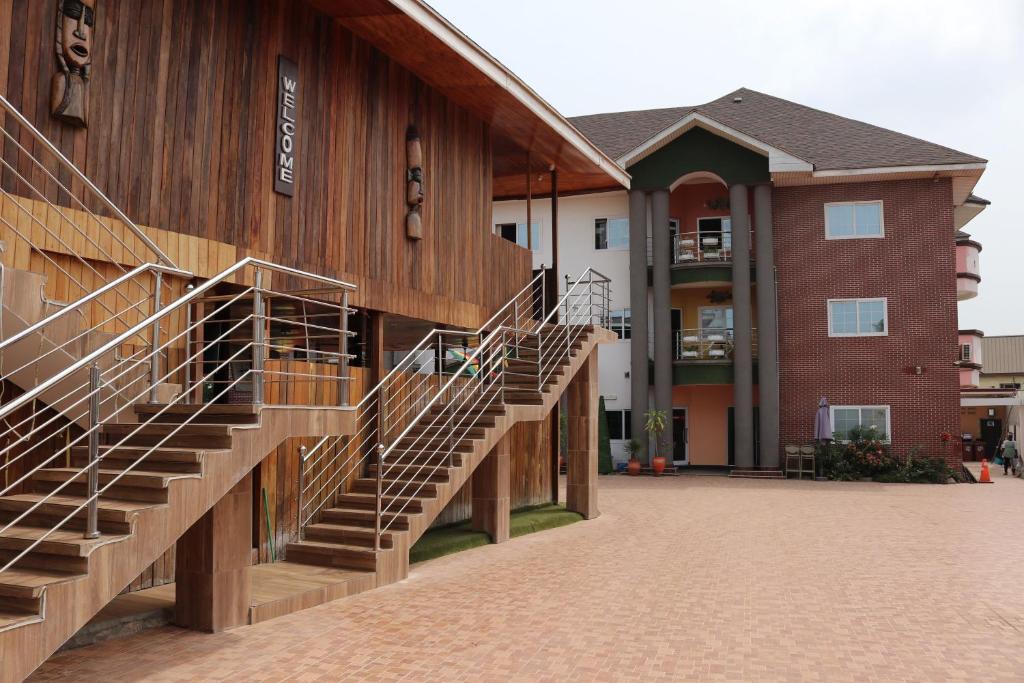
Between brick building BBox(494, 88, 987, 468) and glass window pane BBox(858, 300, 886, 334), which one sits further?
glass window pane BBox(858, 300, 886, 334)

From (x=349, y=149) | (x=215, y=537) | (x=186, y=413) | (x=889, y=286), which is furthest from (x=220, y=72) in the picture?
(x=889, y=286)

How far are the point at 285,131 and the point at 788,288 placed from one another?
20477 mm

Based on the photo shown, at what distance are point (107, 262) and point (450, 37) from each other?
5.75 m

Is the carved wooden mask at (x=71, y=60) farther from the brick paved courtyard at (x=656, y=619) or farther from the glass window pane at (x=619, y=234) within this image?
the glass window pane at (x=619, y=234)

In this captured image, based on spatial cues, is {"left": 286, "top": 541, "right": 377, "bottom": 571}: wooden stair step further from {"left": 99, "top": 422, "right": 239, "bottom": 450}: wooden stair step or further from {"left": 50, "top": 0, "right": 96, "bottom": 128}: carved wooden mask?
{"left": 50, "top": 0, "right": 96, "bottom": 128}: carved wooden mask

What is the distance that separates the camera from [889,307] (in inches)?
1051

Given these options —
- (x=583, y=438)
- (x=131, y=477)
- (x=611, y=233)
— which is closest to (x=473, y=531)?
(x=583, y=438)

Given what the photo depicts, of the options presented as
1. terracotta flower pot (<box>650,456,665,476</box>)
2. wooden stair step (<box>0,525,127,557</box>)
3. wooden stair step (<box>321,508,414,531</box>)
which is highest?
wooden stair step (<box>0,525,127,557</box>)

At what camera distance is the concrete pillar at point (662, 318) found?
1083 inches

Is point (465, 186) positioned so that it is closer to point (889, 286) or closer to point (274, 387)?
point (274, 387)

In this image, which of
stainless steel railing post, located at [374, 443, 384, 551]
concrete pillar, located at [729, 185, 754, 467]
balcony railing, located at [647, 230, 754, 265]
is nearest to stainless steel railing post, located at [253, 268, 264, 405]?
stainless steel railing post, located at [374, 443, 384, 551]

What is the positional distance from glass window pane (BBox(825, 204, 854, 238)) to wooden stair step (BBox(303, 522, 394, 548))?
2147 cm

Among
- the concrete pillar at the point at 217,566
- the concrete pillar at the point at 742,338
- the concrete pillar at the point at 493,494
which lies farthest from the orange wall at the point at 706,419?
the concrete pillar at the point at 217,566

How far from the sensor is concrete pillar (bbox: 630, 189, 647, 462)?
27938 mm
